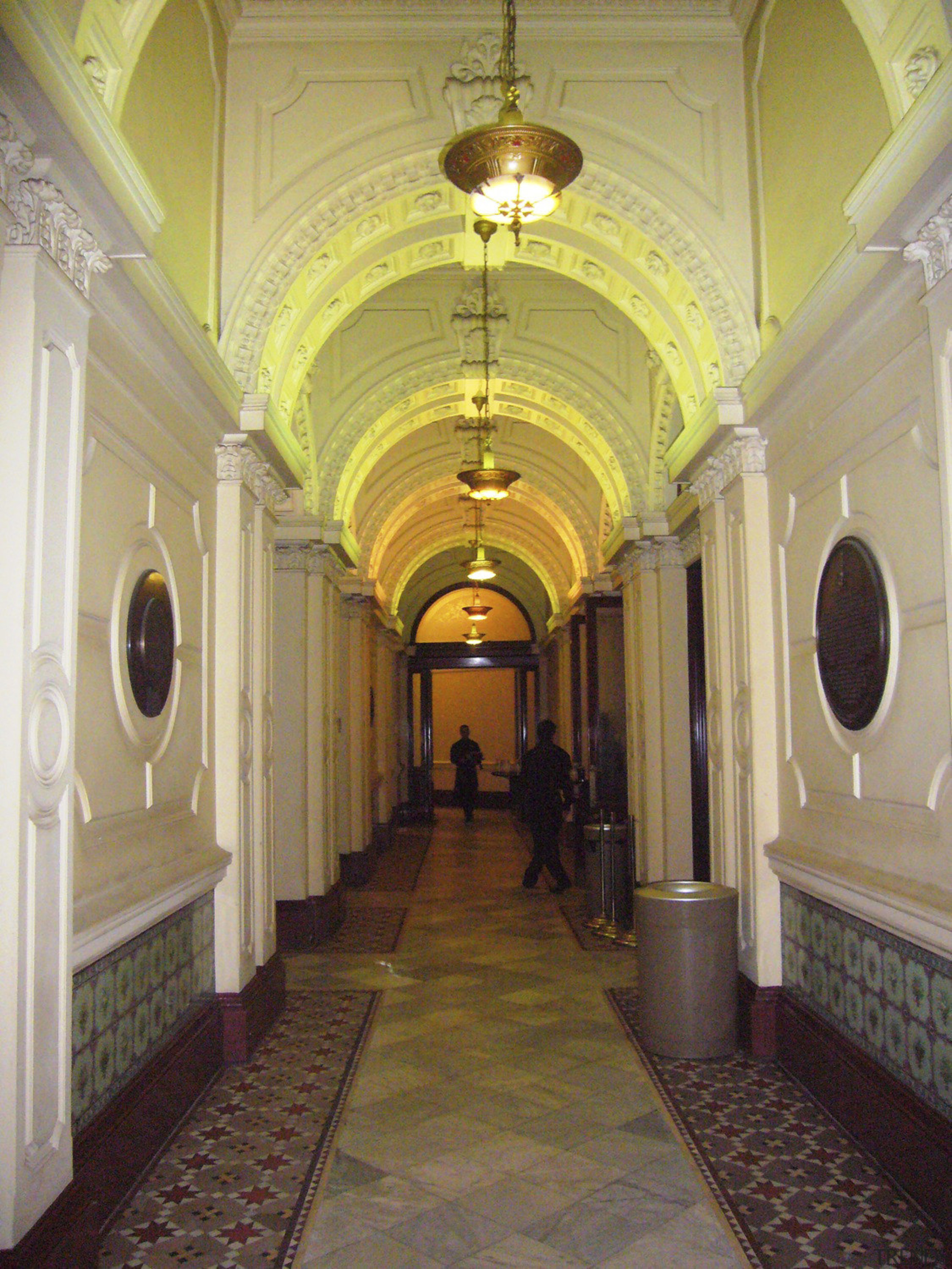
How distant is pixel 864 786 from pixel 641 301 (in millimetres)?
4187

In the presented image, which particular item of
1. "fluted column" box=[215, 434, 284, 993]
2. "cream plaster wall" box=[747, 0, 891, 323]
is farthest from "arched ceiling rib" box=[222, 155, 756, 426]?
"fluted column" box=[215, 434, 284, 993]

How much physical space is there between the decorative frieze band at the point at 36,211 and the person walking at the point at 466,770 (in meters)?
18.1

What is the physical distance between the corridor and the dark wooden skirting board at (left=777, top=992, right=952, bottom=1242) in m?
0.73

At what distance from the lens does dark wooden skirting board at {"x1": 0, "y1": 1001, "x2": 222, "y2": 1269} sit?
2846 mm

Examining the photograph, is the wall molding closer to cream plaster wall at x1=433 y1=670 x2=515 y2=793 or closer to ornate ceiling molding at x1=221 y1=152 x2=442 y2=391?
ornate ceiling molding at x1=221 y1=152 x2=442 y2=391

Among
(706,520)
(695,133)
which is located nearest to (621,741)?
(706,520)

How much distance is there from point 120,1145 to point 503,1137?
161 centimetres

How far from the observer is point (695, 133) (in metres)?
5.83

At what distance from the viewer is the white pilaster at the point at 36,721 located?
2.72m

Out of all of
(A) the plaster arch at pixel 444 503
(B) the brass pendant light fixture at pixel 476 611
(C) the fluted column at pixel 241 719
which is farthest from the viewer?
(B) the brass pendant light fixture at pixel 476 611

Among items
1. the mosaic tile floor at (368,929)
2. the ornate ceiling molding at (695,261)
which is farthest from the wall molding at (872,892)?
the mosaic tile floor at (368,929)

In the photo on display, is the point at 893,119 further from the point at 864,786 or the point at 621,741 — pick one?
the point at 621,741

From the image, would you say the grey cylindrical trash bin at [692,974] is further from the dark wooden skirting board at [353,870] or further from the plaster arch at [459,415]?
the dark wooden skirting board at [353,870]

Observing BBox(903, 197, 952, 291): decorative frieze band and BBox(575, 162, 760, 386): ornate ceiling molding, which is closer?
BBox(903, 197, 952, 291): decorative frieze band
